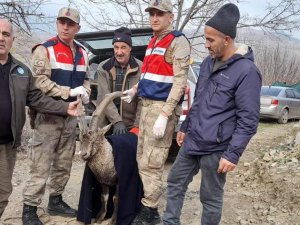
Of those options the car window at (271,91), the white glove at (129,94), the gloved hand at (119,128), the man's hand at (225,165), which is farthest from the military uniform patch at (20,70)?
the car window at (271,91)

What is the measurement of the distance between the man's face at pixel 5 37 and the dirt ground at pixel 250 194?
1.87 metres

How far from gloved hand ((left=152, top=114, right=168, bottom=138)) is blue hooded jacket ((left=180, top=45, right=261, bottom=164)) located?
14.7 inches

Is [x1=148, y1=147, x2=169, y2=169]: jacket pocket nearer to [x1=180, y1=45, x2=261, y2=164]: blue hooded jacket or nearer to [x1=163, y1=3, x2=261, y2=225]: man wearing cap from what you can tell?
[x1=163, y1=3, x2=261, y2=225]: man wearing cap

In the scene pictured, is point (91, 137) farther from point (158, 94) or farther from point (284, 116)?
point (284, 116)

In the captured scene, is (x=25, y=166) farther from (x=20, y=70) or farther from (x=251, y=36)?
(x=251, y=36)

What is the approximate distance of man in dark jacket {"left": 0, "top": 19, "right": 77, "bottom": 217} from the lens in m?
3.35

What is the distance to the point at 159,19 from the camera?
389 centimetres

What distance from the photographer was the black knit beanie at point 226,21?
3082 mm

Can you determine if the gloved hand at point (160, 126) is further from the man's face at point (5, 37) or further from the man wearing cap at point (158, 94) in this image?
the man's face at point (5, 37)

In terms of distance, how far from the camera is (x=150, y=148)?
3.95 meters

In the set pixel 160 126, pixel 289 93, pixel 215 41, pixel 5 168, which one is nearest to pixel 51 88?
pixel 5 168

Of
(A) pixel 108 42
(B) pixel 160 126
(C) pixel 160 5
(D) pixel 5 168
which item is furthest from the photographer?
(A) pixel 108 42

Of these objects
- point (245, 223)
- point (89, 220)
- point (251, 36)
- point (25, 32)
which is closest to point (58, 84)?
point (89, 220)

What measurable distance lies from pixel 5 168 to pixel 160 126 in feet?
4.68
